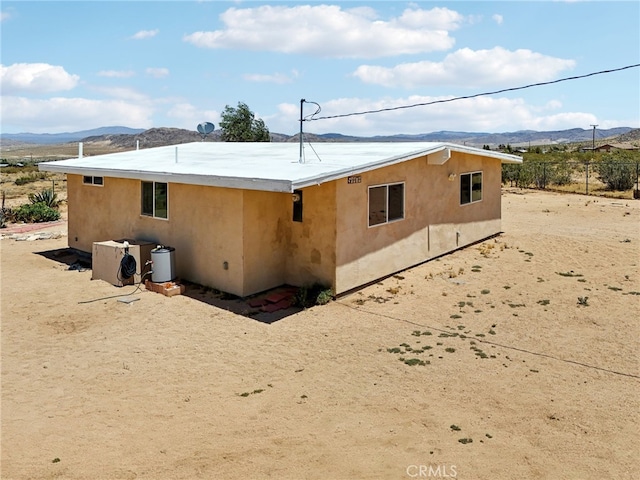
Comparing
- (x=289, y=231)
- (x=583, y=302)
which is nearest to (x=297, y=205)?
(x=289, y=231)

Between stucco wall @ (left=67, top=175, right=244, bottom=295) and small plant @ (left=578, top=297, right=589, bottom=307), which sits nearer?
small plant @ (left=578, top=297, right=589, bottom=307)

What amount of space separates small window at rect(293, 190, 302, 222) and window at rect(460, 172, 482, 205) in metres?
5.60

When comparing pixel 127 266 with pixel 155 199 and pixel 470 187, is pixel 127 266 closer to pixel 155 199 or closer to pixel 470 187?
pixel 155 199

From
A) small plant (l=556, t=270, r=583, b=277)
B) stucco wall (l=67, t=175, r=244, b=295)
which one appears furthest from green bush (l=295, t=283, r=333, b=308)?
small plant (l=556, t=270, r=583, b=277)

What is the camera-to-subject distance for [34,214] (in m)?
21.6

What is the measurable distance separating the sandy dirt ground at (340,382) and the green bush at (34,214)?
10.6m

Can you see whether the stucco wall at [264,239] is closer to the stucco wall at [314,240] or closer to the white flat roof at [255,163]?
the stucco wall at [314,240]

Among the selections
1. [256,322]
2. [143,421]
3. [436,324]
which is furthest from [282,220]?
[143,421]

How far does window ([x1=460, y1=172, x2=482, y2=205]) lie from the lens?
14719 millimetres

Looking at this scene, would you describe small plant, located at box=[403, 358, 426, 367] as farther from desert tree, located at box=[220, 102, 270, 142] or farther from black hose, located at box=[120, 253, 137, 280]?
desert tree, located at box=[220, 102, 270, 142]

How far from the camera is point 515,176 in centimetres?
3159

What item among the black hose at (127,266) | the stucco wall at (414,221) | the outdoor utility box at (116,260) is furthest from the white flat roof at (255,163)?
the black hose at (127,266)

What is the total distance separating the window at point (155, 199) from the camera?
12133mm

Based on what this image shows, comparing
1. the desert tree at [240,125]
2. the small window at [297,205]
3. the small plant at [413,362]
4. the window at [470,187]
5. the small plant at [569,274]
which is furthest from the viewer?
the desert tree at [240,125]
